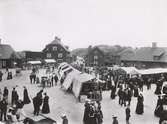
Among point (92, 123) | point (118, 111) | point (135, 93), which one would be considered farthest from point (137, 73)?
point (92, 123)

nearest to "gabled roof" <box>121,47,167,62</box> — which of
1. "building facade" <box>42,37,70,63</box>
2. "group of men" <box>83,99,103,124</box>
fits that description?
"building facade" <box>42,37,70,63</box>

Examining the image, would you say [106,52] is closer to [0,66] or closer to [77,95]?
[0,66]

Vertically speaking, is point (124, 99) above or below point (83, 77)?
below

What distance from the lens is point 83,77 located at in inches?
741

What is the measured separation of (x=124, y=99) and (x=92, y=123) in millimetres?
5067

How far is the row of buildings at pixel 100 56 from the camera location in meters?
42.9

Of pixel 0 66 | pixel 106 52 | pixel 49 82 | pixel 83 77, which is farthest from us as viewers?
pixel 106 52

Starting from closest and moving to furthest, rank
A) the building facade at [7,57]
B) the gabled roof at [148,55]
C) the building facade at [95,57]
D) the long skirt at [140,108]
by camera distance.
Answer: the long skirt at [140,108]
the gabled roof at [148,55]
the building facade at [7,57]
the building facade at [95,57]

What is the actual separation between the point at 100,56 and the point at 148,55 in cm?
1595

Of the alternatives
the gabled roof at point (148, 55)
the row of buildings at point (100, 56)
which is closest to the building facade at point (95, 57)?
the row of buildings at point (100, 56)

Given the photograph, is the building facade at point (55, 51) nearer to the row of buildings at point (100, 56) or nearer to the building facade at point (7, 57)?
the row of buildings at point (100, 56)

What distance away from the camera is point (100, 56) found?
2295 inches

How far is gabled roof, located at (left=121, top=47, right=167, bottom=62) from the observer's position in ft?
137

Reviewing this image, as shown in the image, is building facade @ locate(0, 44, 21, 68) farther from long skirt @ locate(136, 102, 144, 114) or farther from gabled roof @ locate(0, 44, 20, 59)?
long skirt @ locate(136, 102, 144, 114)
